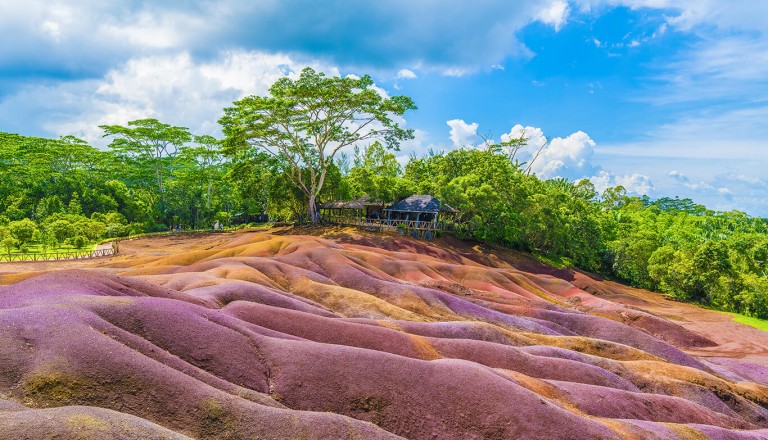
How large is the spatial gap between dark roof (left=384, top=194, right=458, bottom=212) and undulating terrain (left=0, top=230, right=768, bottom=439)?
3209 cm

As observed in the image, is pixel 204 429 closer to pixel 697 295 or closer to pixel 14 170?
pixel 697 295

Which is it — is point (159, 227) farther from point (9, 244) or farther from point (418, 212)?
point (418, 212)

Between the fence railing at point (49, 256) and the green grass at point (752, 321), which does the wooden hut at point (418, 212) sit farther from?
the fence railing at point (49, 256)

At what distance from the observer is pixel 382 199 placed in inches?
2640

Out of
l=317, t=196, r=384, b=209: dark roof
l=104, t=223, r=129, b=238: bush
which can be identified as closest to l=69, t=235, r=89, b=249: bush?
l=104, t=223, r=129, b=238: bush

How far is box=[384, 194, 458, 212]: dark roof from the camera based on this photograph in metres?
64.7

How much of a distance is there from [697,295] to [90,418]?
2598 inches

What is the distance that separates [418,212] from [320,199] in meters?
17.2

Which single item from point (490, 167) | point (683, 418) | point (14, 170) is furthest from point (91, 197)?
point (683, 418)

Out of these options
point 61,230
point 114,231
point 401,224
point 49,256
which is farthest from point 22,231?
point 401,224

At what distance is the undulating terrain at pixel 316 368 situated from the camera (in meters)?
11.1

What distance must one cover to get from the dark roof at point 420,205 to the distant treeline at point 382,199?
5.13 ft

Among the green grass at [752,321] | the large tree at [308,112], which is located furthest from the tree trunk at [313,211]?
the green grass at [752,321]

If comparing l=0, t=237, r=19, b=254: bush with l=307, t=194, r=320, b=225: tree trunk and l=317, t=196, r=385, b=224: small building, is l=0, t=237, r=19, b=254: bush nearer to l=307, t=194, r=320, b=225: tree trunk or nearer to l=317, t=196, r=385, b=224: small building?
l=307, t=194, r=320, b=225: tree trunk
